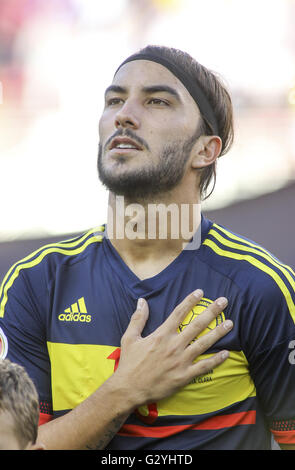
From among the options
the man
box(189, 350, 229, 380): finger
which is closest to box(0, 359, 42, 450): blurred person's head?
the man

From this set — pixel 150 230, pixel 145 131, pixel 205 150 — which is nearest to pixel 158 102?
pixel 145 131

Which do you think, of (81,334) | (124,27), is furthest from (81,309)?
(124,27)

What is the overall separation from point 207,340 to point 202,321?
2.5 inches

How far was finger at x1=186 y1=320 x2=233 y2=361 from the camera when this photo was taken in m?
1.70

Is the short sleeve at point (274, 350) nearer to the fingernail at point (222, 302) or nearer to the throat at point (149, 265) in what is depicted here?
the fingernail at point (222, 302)

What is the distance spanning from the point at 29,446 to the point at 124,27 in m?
4.12

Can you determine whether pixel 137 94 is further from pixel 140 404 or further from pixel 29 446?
pixel 29 446

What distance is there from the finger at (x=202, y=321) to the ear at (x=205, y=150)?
0.57m

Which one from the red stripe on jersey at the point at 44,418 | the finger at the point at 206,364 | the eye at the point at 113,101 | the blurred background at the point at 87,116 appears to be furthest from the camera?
the blurred background at the point at 87,116

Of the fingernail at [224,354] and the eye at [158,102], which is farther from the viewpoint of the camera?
the eye at [158,102]

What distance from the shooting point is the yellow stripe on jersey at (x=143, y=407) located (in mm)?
1728

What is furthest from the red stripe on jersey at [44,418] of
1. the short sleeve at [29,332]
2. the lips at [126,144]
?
the lips at [126,144]

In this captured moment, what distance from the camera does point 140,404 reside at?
65.3 inches

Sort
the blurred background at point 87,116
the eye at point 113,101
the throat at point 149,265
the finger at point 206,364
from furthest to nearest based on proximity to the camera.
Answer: the blurred background at point 87,116 < the eye at point 113,101 < the throat at point 149,265 < the finger at point 206,364
